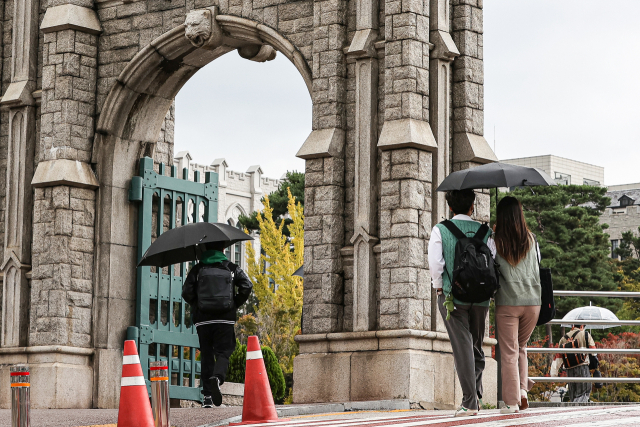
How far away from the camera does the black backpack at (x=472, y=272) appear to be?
27.4 feet

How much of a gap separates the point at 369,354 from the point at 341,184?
1989 millimetres

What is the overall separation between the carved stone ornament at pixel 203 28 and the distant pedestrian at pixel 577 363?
6.22 metres

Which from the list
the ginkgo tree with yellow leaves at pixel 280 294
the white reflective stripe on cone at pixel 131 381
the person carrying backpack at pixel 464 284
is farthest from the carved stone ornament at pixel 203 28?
the ginkgo tree with yellow leaves at pixel 280 294

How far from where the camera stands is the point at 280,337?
109 ft

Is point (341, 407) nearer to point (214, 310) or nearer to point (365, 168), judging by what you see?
point (214, 310)

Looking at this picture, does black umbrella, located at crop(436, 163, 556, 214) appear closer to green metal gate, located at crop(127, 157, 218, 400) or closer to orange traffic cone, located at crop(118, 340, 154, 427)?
orange traffic cone, located at crop(118, 340, 154, 427)

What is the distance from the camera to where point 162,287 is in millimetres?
15180

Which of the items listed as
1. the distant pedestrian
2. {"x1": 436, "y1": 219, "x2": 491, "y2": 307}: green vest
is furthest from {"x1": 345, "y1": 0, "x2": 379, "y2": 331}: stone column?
the distant pedestrian

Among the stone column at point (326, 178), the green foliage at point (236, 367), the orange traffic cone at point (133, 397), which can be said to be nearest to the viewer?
the orange traffic cone at point (133, 397)

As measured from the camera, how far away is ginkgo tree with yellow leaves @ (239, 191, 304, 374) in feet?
108

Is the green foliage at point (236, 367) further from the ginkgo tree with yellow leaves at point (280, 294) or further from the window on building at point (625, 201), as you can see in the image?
the window on building at point (625, 201)

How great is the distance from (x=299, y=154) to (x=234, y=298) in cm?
253

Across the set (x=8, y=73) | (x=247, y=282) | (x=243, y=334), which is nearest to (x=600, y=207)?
(x=243, y=334)

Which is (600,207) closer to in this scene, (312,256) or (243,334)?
(243,334)
